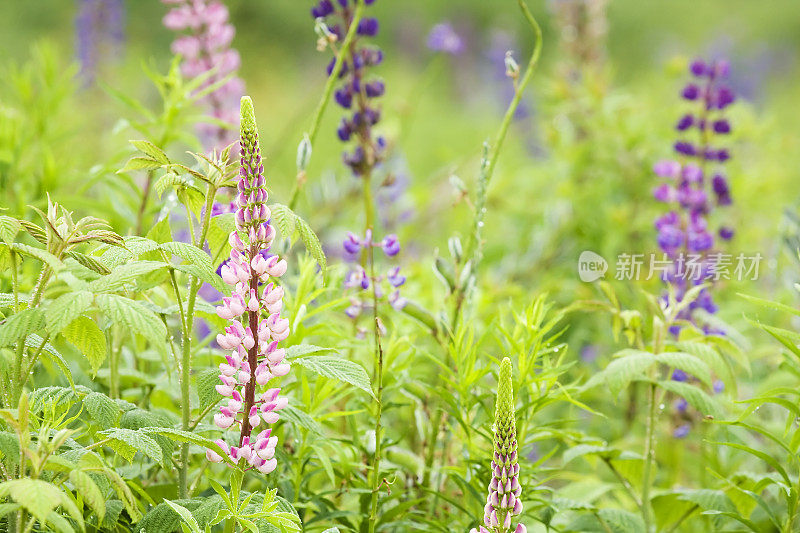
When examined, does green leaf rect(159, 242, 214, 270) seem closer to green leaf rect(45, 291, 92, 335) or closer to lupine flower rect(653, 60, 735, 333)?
green leaf rect(45, 291, 92, 335)

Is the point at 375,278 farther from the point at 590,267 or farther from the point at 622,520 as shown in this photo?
the point at 590,267

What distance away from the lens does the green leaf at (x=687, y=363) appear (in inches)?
49.3

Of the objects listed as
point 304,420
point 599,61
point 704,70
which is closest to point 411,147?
point 599,61

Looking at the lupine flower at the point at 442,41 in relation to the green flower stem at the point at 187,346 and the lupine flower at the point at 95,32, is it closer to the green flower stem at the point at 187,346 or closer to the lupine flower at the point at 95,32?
the green flower stem at the point at 187,346

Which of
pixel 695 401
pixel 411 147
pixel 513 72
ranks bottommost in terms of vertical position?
pixel 695 401

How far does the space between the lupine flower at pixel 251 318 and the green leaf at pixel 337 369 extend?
0.04 metres

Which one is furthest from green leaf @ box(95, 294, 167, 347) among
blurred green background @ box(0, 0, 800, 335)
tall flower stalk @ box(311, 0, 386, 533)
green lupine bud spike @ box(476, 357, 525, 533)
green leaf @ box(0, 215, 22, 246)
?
tall flower stalk @ box(311, 0, 386, 533)

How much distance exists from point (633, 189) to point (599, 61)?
1.12m

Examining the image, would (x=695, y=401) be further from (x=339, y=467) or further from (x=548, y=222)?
(x=548, y=222)

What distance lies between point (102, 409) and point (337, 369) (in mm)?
282

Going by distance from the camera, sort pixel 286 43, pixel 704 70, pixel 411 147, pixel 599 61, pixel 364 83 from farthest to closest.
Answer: pixel 286 43
pixel 411 147
pixel 599 61
pixel 704 70
pixel 364 83

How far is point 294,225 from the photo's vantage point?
97 cm

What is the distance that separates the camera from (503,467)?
0.97m

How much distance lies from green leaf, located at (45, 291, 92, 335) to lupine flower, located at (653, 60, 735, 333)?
4.65 feet
